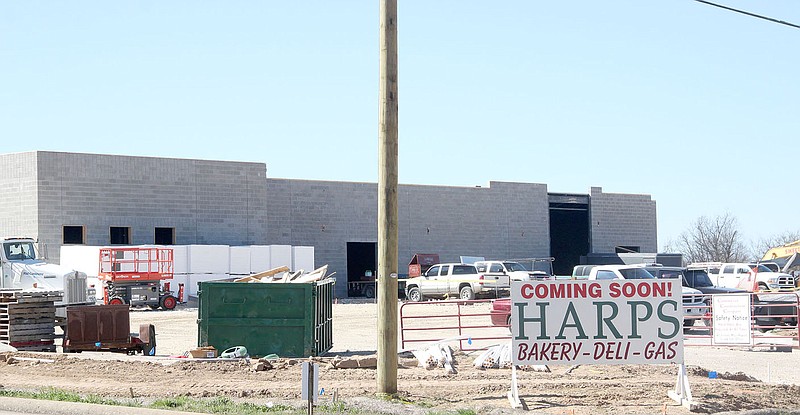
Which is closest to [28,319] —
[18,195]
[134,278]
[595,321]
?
[595,321]

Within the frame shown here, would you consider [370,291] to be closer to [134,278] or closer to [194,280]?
[194,280]

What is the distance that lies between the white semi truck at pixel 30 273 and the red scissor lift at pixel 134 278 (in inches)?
482

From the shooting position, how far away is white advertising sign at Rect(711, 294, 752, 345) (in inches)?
938

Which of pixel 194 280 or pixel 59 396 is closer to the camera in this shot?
pixel 59 396

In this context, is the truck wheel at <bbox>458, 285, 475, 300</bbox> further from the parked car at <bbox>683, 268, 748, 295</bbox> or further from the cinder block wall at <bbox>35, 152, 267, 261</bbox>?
the cinder block wall at <bbox>35, 152, 267, 261</bbox>

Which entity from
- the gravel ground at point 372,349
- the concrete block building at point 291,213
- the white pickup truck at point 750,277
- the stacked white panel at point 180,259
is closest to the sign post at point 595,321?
the gravel ground at point 372,349

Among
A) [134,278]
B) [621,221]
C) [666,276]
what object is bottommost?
[134,278]

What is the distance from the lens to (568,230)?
7088 centimetres

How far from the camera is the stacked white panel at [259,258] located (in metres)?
47.8

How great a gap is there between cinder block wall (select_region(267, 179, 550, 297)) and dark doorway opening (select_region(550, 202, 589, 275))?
3.58 metres

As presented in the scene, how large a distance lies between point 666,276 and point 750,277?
55.2ft

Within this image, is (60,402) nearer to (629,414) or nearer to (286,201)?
(629,414)

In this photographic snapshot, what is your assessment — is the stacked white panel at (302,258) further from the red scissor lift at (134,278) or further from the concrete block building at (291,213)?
the red scissor lift at (134,278)

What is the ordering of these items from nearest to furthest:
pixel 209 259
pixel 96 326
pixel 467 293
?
pixel 96 326 < pixel 467 293 < pixel 209 259
